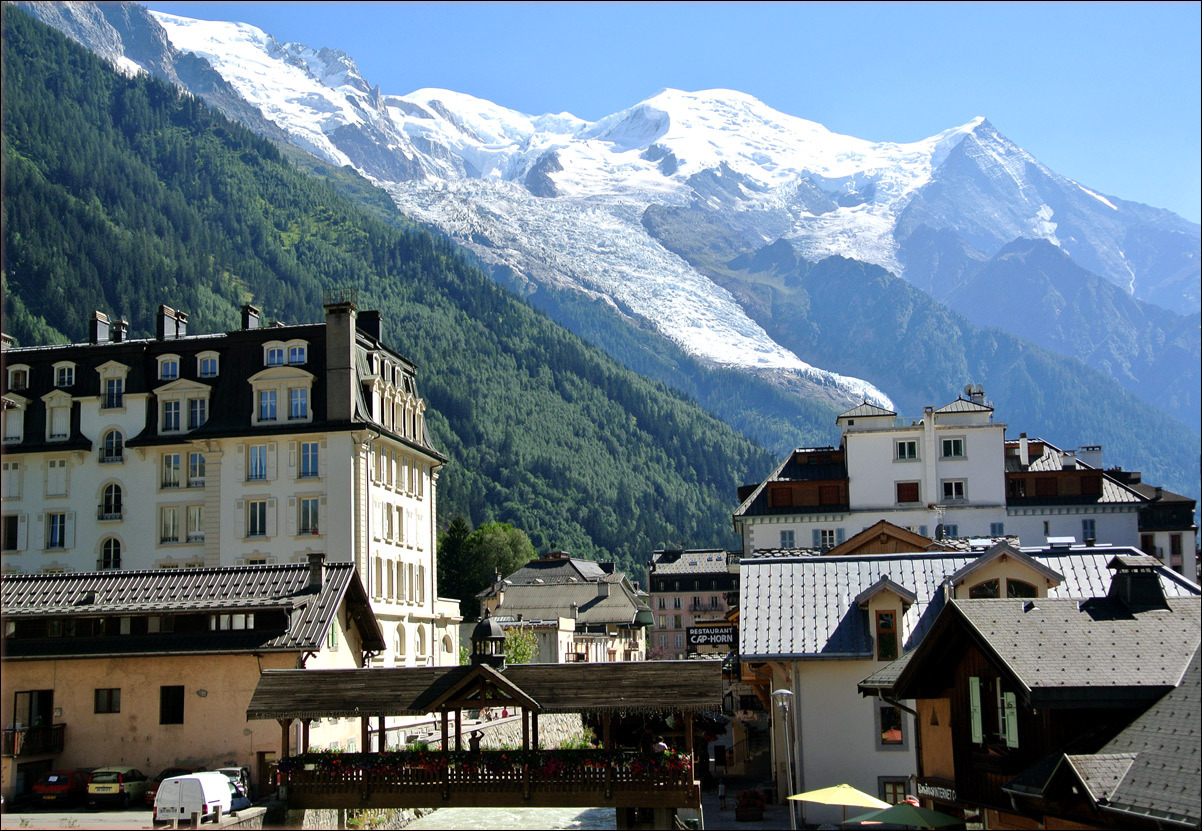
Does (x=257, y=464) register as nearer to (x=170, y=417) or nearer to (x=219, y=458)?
(x=219, y=458)

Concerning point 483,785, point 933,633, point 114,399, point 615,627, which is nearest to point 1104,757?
point 933,633

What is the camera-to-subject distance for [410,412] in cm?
8456

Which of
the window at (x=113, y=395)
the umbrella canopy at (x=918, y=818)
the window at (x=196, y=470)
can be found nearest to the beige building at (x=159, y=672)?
the window at (x=196, y=470)

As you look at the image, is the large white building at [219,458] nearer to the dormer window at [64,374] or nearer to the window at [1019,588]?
the dormer window at [64,374]

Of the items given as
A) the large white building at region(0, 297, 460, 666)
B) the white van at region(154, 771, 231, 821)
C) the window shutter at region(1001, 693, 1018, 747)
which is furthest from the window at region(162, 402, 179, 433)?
the window shutter at region(1001, 693, 1018, 747)

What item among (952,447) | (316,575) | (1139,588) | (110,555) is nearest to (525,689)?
(316,575)

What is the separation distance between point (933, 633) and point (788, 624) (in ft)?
58.4

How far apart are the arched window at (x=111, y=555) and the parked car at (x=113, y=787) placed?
32.1m

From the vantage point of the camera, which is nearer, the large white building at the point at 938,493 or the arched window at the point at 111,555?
the arched window at the point at 111,555

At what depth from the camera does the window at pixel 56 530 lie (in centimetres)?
7838

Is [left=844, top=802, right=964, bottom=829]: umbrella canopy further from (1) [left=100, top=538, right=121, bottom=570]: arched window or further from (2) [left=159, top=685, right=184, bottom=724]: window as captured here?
(1) [left=100, top=538, right=121, bottom=570]: arched window

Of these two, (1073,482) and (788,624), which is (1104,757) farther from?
(1073,482)

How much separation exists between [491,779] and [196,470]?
135 feet

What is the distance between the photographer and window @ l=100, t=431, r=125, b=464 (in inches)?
3099
